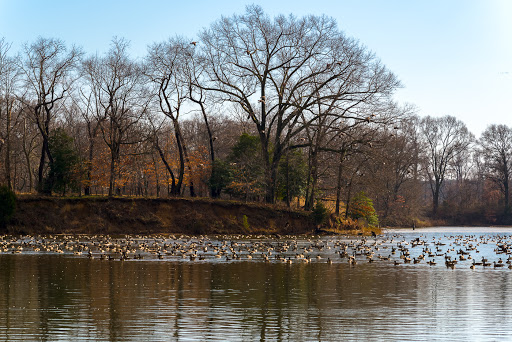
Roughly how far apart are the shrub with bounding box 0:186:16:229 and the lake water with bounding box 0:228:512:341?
22693mm

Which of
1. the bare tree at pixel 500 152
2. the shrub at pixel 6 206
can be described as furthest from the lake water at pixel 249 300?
the bare tree at pixel 500 152

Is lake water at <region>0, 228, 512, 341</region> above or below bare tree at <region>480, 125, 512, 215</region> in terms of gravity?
below

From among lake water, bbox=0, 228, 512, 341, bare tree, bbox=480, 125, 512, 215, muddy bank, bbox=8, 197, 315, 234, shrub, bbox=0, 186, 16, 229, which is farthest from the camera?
bare tree, bbox=480, 125, 512, 215

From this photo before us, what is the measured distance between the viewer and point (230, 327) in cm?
1278

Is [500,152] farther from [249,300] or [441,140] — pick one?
[249,300]

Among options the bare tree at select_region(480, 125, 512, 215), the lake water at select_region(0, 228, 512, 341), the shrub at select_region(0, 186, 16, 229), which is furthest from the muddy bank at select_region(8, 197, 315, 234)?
the bare tree at select_region(480, 125, 512, 215)

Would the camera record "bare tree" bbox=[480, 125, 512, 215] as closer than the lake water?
No

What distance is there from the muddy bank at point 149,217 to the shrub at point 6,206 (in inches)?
25.4

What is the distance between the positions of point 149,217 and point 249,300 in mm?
38211

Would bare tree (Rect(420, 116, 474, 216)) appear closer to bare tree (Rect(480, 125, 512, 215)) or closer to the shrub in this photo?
bare tree (Rect(480, 125, 512, 215))

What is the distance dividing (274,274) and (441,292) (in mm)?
6410

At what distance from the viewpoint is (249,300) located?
16438 mm

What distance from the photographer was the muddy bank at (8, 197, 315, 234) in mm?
51219

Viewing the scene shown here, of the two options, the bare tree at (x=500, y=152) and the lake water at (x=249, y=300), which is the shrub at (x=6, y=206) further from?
the bare tree at (x=500, y=152)
